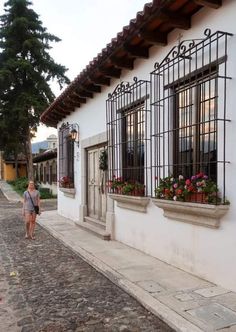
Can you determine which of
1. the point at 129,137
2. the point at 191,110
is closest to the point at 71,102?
the point at 129,137

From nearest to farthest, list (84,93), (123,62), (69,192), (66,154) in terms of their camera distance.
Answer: (123,62) → (84,93) → (69,192) → (66,154)

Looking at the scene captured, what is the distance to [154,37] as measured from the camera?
5.94 metres

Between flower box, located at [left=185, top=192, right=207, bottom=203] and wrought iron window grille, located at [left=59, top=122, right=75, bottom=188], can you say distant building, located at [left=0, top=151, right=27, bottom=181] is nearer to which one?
wrought iron window grille, located at [left=59, top=122, right=75, bottom=188]

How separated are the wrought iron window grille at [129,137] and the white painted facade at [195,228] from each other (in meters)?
0.30

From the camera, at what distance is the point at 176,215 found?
18.5ft

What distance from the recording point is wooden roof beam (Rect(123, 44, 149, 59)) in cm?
649

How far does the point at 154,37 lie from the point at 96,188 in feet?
16.1

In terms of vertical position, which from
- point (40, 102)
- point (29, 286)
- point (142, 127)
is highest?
point (40, 102)

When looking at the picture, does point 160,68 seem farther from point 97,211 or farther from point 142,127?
point 97,211

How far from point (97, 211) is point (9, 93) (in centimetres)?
1796

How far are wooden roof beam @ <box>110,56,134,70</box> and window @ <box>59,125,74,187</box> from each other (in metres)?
5.17

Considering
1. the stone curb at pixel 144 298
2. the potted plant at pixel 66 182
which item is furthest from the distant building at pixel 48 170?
the stone curb at pixel 144 298

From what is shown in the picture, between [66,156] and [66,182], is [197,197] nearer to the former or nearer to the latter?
[66,182]

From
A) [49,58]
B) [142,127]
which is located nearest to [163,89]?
[142,127]
